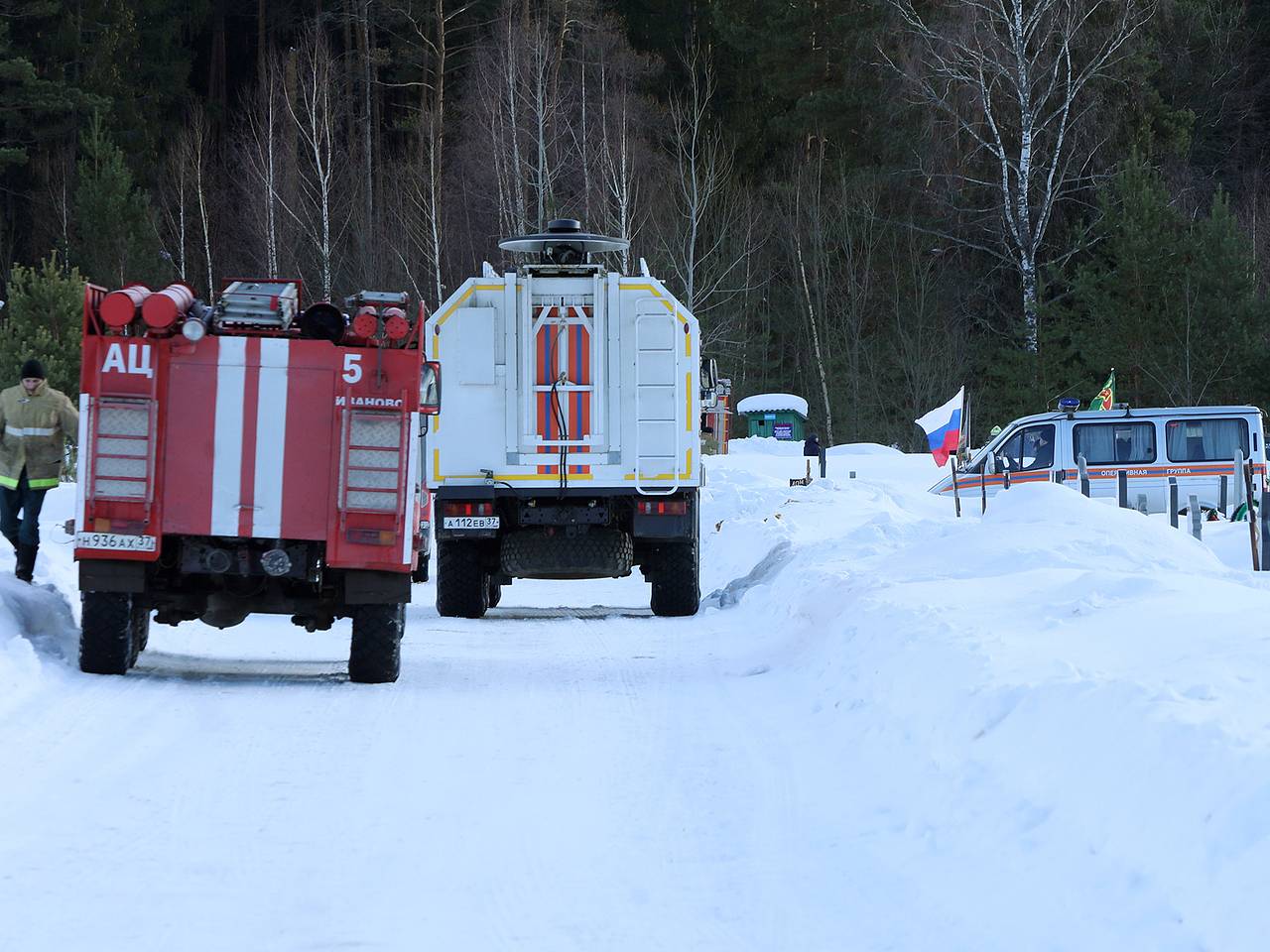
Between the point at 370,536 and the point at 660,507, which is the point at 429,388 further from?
the point at 660,507

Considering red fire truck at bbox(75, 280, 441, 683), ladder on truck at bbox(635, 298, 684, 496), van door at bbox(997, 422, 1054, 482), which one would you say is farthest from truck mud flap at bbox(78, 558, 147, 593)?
van door at bbox(997, 422, 1054, 482)

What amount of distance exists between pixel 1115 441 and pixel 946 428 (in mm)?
3650

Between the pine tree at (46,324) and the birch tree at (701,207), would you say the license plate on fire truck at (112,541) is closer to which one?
the pine tree at (46,324)

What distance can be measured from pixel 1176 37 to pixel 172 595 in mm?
48665

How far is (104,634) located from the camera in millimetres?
10773

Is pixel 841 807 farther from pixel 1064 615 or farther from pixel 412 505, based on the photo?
pixel 412 505

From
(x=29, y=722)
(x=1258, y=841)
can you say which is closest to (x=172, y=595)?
(x=29, y=722)

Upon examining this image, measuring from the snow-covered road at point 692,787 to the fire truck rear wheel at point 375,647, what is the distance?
17 cm

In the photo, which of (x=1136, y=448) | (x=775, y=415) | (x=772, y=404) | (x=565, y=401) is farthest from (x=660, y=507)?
(x=775, y=415)

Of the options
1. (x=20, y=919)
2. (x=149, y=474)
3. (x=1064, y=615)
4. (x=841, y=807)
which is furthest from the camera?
(x=149, y=474)

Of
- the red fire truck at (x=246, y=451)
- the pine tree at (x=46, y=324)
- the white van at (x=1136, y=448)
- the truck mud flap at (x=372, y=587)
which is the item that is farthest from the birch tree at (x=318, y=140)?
the truck mud flap at (x=372, y=587)

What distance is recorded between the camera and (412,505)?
36.5 ft

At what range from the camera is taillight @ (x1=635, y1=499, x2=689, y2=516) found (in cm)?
1553

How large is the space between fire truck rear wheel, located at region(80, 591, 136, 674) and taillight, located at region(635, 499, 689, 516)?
573cm
